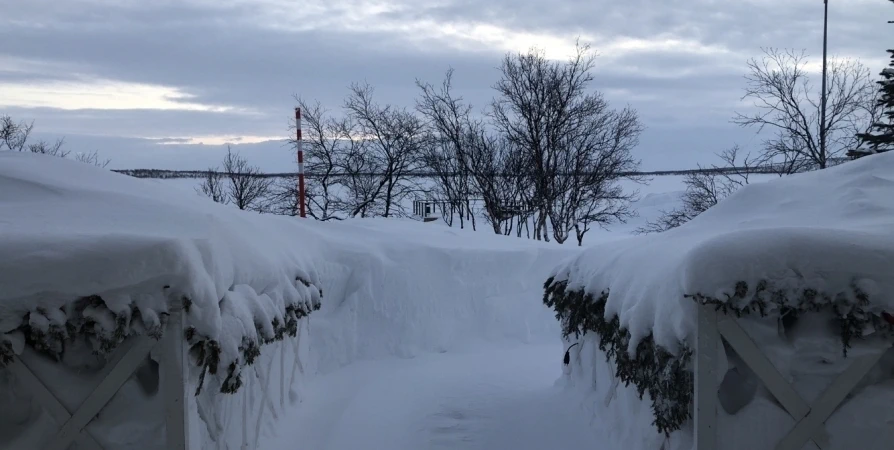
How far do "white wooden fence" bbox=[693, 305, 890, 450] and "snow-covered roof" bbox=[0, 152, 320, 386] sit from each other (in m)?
2.52

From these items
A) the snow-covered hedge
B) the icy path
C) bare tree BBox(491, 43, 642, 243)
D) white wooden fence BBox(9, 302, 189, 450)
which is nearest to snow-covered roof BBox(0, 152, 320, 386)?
white wooden fence BBox(9, 302, 189, 450)

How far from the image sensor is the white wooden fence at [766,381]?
3.38 meters

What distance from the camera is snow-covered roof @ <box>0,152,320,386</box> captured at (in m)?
3.14

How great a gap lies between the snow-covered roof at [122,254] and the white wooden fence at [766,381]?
8.28 feet

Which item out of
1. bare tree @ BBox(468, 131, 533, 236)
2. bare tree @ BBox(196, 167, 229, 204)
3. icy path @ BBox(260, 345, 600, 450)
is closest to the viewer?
icy path @ BBox(260, 345, 600, 450)

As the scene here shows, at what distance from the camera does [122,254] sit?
3176 mm

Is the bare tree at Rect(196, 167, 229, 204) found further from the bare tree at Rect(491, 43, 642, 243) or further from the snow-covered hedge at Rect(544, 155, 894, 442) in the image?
the snow-covered hedge at Rect(544, 155, 894, 442)

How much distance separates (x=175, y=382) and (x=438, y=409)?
3.92 meters

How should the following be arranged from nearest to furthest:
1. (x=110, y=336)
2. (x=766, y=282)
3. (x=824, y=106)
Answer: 1. (x=110, y=336)
2. (x=766, y=282)
3. (x=824, y=106)

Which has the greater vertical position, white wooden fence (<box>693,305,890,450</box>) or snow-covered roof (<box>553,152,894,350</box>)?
snow-covered roof (<box>553,152,894,350</box>)

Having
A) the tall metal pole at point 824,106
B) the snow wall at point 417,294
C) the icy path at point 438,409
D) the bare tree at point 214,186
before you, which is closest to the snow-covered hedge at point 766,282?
the icy path at point 438,409

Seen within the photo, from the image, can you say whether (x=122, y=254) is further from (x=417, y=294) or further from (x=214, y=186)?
(x=214, y=186)

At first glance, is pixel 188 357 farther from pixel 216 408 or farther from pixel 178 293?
pixel 216 408

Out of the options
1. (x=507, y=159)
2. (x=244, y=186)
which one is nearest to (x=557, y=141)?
(x=507, y=159)
